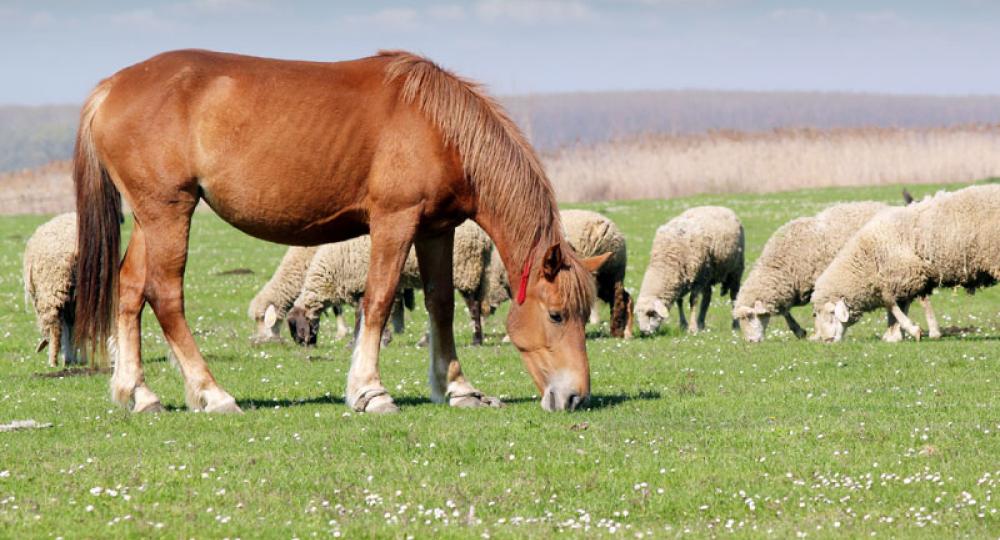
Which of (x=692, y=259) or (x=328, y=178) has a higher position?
(x=328, y=178)

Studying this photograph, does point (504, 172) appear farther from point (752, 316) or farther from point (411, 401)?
point (752, 316)

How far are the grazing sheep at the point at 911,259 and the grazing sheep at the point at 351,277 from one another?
491 centimetres

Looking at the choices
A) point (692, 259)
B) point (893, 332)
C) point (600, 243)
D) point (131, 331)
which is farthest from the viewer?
point (692, 259)

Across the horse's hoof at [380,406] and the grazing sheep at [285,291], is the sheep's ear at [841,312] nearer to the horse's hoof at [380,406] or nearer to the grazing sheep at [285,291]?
the grazing sheep at [285,291]

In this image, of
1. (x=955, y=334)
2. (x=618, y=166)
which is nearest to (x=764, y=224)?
(x=618, y=166)

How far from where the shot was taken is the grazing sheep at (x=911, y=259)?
55.2 ft

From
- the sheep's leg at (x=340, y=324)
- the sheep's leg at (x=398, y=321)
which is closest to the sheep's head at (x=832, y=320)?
the sheep's leg at (x=398, y=321)

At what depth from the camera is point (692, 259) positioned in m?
21.5

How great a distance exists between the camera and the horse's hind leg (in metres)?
10.6

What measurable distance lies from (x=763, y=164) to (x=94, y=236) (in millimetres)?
39444

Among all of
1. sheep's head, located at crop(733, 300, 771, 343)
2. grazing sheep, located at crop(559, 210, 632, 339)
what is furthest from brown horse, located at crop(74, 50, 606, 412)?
grazing sheep, located at crop(559, 210, 632, 339)

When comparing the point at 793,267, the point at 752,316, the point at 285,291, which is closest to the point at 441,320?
the point at 752,316

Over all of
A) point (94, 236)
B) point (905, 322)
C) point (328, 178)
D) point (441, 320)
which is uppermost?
point (328, 178)

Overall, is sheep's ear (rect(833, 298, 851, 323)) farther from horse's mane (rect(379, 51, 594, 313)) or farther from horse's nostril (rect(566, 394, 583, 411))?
horse's nostril (rect(566, 394, 583, 411))
